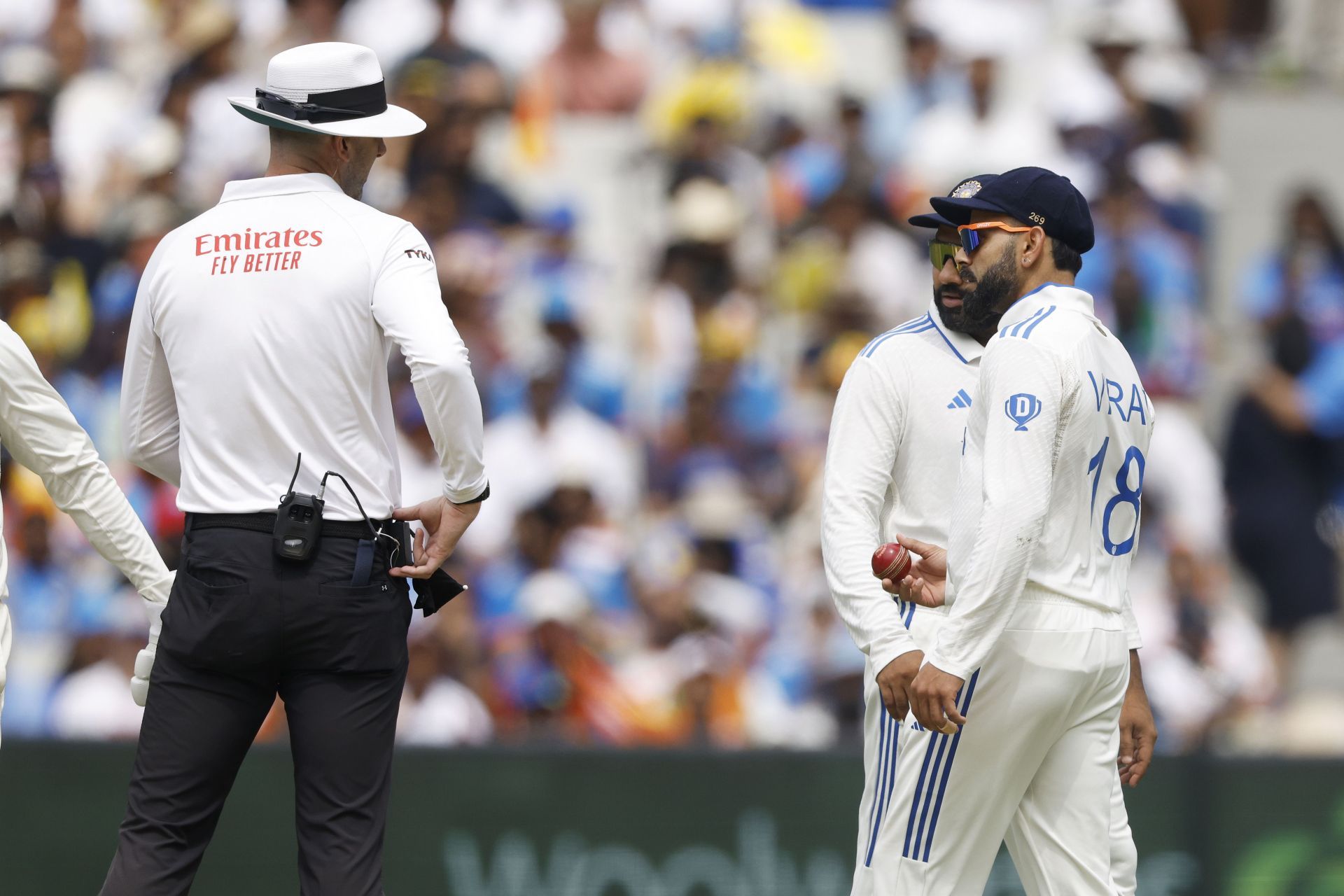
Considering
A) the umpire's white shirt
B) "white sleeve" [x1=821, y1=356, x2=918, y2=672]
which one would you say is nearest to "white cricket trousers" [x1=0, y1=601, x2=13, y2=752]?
the umpire's white shirt

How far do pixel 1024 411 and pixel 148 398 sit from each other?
191 centimetres

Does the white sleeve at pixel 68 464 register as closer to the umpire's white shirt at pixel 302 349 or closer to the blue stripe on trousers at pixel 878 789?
the umpire's white shirt at pixel 302 349

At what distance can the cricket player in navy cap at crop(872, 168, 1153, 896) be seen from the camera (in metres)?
4.01

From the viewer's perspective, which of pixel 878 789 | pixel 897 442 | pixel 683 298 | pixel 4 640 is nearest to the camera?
pixel 4 640

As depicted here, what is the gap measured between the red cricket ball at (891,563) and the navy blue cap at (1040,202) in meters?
0.80

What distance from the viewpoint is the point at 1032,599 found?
4.18 metres

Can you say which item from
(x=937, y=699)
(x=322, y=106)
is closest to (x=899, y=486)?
(x=937, y=699)

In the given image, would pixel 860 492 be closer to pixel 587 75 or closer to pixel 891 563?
pixel 891 563

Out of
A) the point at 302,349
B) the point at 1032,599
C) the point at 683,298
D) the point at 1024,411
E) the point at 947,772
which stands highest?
the point at 302,349

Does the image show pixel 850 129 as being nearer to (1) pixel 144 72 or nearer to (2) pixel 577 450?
(2) pixel 577 450

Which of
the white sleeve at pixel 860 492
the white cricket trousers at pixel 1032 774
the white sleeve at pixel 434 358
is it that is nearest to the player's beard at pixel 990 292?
the white sleeve at pixel 860 492

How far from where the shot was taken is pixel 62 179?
10039 millimetres

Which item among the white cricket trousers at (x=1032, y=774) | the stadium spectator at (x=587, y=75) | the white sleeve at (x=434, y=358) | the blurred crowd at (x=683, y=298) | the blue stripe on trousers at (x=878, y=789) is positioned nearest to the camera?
the white sleeve at (x=434, y=358)

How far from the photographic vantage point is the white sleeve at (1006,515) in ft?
13.1
